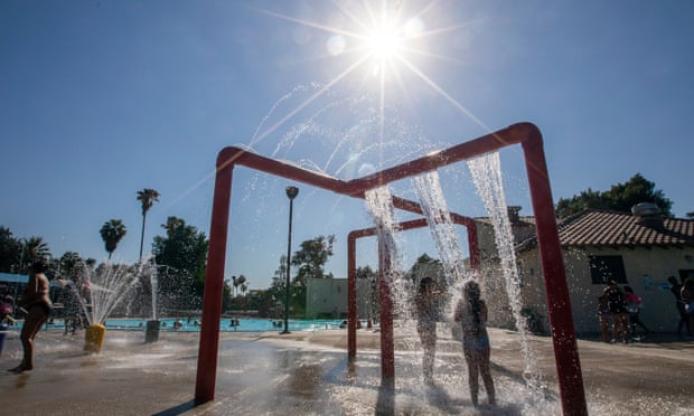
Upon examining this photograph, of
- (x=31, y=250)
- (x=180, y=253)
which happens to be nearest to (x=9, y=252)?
(x=31, y=250)

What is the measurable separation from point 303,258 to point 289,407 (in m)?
55.2

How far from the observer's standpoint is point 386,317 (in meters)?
5.55

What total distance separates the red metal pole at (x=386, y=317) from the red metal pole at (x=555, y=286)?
2.53 metres

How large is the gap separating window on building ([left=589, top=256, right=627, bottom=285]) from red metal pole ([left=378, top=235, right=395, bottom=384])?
1472 centimetres

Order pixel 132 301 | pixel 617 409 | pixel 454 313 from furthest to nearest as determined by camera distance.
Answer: pixel 132 301
pixel 454 313
pixel 617 409

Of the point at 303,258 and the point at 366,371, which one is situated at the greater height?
the point at 303,258

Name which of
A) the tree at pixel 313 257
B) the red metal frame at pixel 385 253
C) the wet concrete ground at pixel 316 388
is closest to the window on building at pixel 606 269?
the wet concrete ground at pixel 316 388

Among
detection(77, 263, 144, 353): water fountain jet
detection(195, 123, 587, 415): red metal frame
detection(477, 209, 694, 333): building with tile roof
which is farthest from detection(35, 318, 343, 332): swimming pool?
detection(195, 123, 587, 415): red metal frame

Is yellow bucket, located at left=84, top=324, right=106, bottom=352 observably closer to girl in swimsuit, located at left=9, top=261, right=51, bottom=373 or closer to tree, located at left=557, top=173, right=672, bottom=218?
girl in swimsuit, located at left=9, top=261, right=51, bottom=373

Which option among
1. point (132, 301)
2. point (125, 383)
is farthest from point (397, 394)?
point (132, 301)

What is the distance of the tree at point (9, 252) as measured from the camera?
51125 mm

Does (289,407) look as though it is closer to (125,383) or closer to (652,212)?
(125,383)

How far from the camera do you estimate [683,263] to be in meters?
15.3

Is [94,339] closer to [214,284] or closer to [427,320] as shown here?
[214,284]
